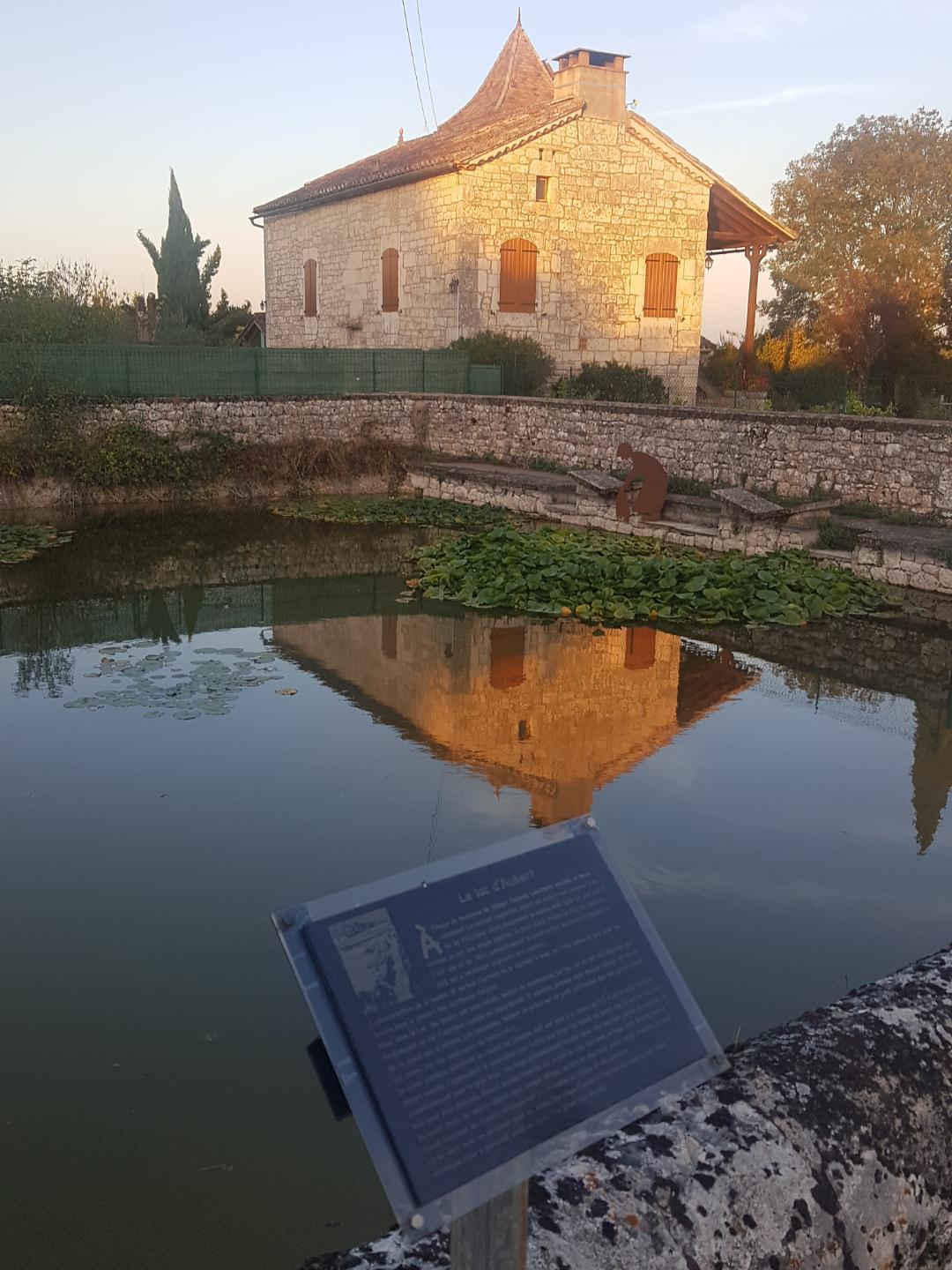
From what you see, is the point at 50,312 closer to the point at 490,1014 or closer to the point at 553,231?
the point at 553,231

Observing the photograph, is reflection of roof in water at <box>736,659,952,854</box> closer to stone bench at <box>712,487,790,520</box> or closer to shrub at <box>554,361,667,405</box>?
stone bench at <box>712,487,790,520</box>

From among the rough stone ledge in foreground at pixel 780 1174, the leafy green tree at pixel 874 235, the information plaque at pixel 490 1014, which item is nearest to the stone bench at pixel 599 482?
the rough stone ledge in foreground at pixel 780 1174

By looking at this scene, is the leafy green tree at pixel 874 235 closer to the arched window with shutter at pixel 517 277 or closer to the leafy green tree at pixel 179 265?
the arched window with shutter at pixel 517 277

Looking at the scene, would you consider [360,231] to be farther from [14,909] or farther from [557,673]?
[14,909]

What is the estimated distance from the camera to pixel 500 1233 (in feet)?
5.77

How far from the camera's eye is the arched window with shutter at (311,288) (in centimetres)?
2928

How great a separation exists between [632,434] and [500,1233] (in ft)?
54.1

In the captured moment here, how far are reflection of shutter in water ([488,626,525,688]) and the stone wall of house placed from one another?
14427 mm

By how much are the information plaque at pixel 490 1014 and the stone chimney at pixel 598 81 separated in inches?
957

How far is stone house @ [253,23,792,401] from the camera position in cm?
2317

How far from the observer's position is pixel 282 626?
1093 centimetres

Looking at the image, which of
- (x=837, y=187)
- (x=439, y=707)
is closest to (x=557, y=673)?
(x=439, y=707)

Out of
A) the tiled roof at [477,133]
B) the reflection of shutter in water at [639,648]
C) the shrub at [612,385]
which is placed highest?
the tiled roof at [477,133]

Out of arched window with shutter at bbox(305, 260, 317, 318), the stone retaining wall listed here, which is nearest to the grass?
the stone retaining wall
